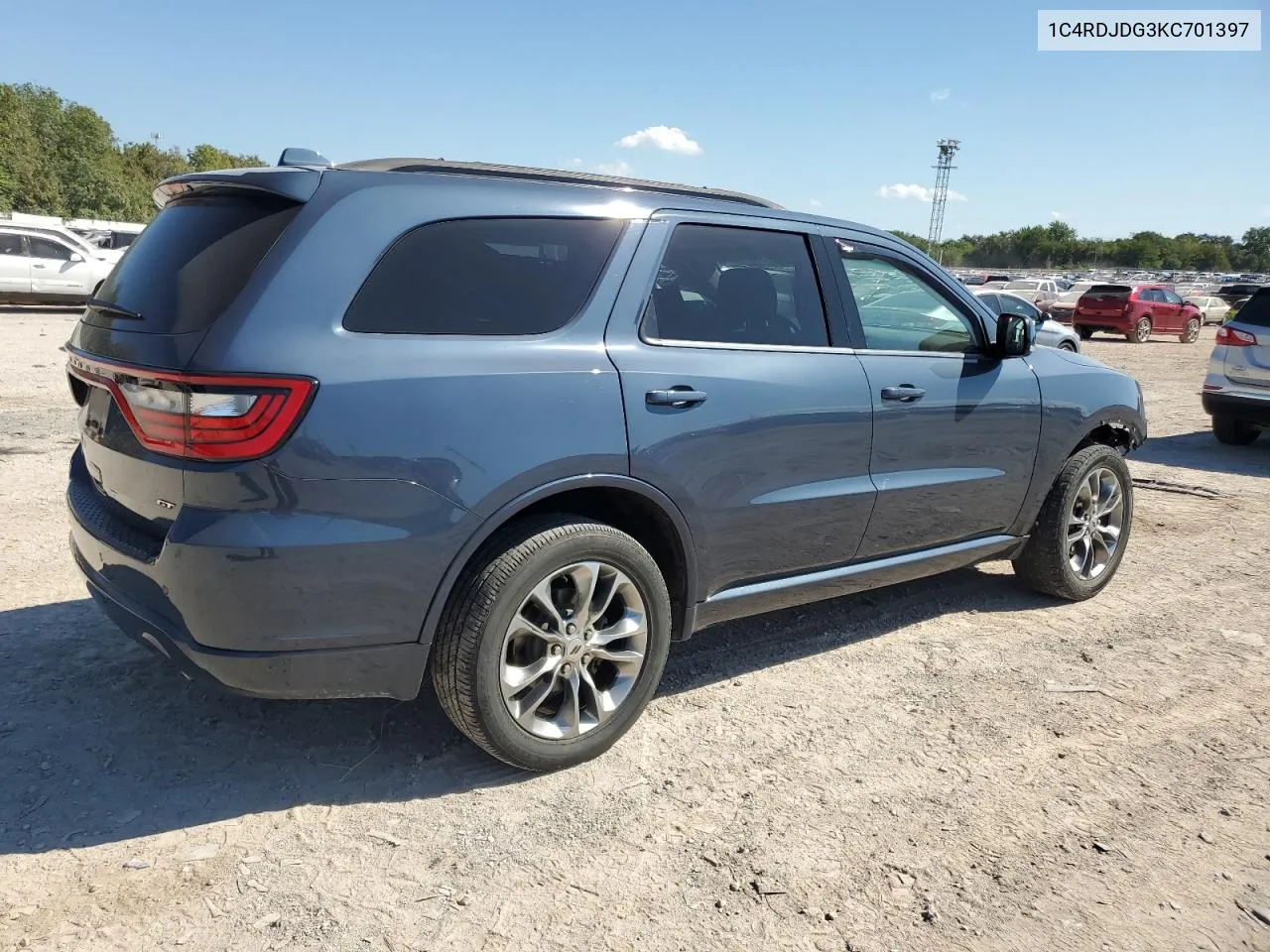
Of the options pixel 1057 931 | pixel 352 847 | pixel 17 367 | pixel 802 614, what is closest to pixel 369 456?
pixel 352 847

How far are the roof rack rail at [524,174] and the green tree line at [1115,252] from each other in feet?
412

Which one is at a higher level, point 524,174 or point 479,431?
point 524,174

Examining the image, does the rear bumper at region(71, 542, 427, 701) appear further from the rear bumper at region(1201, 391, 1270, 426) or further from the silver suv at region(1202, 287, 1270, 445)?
the rear bumper at region(1201, 391, 1270, 426)

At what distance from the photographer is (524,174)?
3.24 m

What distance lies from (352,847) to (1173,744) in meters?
2.84

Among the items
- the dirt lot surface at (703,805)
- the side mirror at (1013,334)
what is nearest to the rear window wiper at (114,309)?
the dirt lot surface at (703,805)

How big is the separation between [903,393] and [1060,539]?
1.49 m

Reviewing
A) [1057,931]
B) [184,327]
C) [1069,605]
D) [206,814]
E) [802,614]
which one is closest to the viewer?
[1057,931]

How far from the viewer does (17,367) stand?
11.6m

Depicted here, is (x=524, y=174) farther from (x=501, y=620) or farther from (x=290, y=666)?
(x=290, y=666)

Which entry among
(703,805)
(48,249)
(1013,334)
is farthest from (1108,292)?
(703,805)

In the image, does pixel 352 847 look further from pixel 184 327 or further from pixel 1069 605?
pixel 1069 605

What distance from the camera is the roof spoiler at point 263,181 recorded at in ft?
9.06

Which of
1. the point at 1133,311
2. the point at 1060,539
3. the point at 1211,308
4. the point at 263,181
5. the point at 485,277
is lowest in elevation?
the point at 1060,539
